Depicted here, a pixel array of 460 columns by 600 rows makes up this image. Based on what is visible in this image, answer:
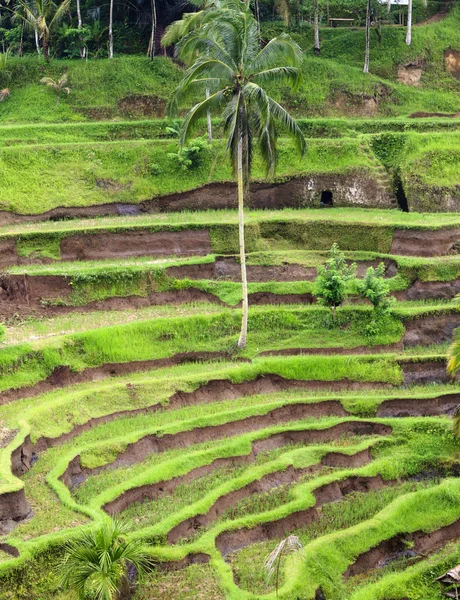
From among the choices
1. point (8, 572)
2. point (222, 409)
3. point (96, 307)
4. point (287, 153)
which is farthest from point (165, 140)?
point (8, 572)

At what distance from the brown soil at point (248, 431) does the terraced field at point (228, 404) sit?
2.2 inches

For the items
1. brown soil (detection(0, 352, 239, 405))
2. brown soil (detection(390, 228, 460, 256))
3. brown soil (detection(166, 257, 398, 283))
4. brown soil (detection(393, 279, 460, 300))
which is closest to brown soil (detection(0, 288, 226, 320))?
brown soil (detection(166, 257, 398, 283))

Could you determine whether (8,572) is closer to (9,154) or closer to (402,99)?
(9,154)

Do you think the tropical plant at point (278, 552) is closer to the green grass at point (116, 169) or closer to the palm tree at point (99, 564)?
the palm tree at point (99, 564)

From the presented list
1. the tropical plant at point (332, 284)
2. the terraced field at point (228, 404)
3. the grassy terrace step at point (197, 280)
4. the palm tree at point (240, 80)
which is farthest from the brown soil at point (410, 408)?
Answer: the palm tree at point (240, 80)

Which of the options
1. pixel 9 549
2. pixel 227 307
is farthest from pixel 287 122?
pixel 9 549

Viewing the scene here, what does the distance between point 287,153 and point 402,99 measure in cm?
1056

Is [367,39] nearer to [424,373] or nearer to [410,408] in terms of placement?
[424,373]

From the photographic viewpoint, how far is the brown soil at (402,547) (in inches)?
891

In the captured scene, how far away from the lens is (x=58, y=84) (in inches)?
1908

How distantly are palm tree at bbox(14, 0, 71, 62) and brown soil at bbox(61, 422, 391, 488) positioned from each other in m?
→ 27.5

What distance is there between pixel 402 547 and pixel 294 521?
8.97 ft

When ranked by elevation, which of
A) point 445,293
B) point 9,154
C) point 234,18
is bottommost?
point 445,293

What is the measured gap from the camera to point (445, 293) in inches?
1446
